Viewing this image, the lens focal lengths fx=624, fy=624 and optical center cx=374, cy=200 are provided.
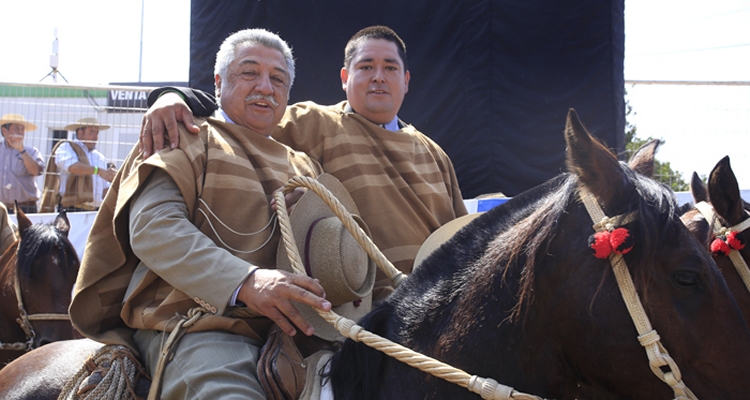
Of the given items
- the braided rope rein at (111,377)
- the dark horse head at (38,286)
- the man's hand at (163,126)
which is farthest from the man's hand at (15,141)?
the braided rope rein at (111,377)

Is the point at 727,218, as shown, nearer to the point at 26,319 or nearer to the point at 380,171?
the point at 380,171

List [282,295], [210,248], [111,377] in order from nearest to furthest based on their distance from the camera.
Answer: [282,295]
[210,248]
[111,377]

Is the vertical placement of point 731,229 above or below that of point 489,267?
above

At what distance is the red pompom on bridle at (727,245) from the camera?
321 cm

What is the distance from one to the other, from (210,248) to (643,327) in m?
1.39

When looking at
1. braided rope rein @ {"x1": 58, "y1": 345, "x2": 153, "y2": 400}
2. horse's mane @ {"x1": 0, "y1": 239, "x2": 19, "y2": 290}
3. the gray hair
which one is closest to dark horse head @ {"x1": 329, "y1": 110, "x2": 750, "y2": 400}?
braided rope rein @ {"x1": 58, "y1": 345, "x2": 153, "y2": 400}

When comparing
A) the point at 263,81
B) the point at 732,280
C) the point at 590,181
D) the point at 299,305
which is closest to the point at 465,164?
the point at 732,280

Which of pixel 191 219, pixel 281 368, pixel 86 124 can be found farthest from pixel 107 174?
pixel 281 368

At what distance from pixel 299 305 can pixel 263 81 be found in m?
1.04

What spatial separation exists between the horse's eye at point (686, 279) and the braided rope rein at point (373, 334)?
489mm

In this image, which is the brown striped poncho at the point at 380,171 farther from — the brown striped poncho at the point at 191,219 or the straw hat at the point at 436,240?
the brown striped poncho at the point at 191,219

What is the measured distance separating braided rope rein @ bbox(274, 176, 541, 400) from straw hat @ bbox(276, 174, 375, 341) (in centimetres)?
6

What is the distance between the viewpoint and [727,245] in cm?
322

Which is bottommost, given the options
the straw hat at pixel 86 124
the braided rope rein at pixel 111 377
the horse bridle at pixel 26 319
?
the horse bridle at pixel 26 319
